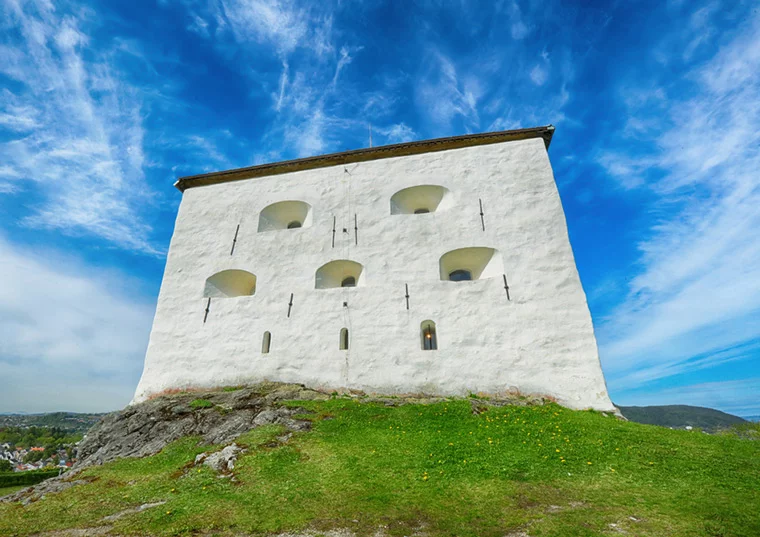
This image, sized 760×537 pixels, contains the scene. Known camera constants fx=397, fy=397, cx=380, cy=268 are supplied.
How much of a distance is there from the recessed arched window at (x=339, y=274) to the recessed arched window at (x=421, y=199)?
229 centimetres

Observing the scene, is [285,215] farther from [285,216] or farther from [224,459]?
[224,459]

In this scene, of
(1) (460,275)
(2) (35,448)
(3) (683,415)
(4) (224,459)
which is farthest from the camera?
(3) (683,415)

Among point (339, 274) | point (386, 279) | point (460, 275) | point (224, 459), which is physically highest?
point (339, 274)

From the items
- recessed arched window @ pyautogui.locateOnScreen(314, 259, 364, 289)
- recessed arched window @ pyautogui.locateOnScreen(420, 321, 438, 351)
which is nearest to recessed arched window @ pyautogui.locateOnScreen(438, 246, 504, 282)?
recessed arched window @ pyautogui.locateOnScreen(420, 321, 438, 351)

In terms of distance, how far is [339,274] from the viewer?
1284cm

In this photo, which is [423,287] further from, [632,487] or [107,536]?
[107,536]

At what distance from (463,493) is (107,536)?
416 centimetres

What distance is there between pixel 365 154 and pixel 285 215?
3591mm

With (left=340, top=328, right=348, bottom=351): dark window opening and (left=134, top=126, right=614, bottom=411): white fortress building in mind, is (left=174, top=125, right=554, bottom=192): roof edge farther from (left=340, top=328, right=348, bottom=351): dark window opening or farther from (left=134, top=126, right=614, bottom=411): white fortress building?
(left=340, top=328, right=348, bottom=351): dark window opening

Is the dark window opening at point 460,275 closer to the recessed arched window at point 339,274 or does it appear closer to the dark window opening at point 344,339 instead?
the recessed arched window at point 339,274

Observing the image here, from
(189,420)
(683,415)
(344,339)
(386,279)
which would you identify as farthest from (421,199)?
(683,415)

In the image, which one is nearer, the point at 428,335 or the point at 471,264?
the point at 428,335

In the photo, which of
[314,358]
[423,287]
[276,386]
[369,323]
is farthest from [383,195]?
[276,386]

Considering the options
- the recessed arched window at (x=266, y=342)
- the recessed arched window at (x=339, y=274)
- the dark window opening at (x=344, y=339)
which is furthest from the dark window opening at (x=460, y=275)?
the recessed arched window at (x=266, y=342)
